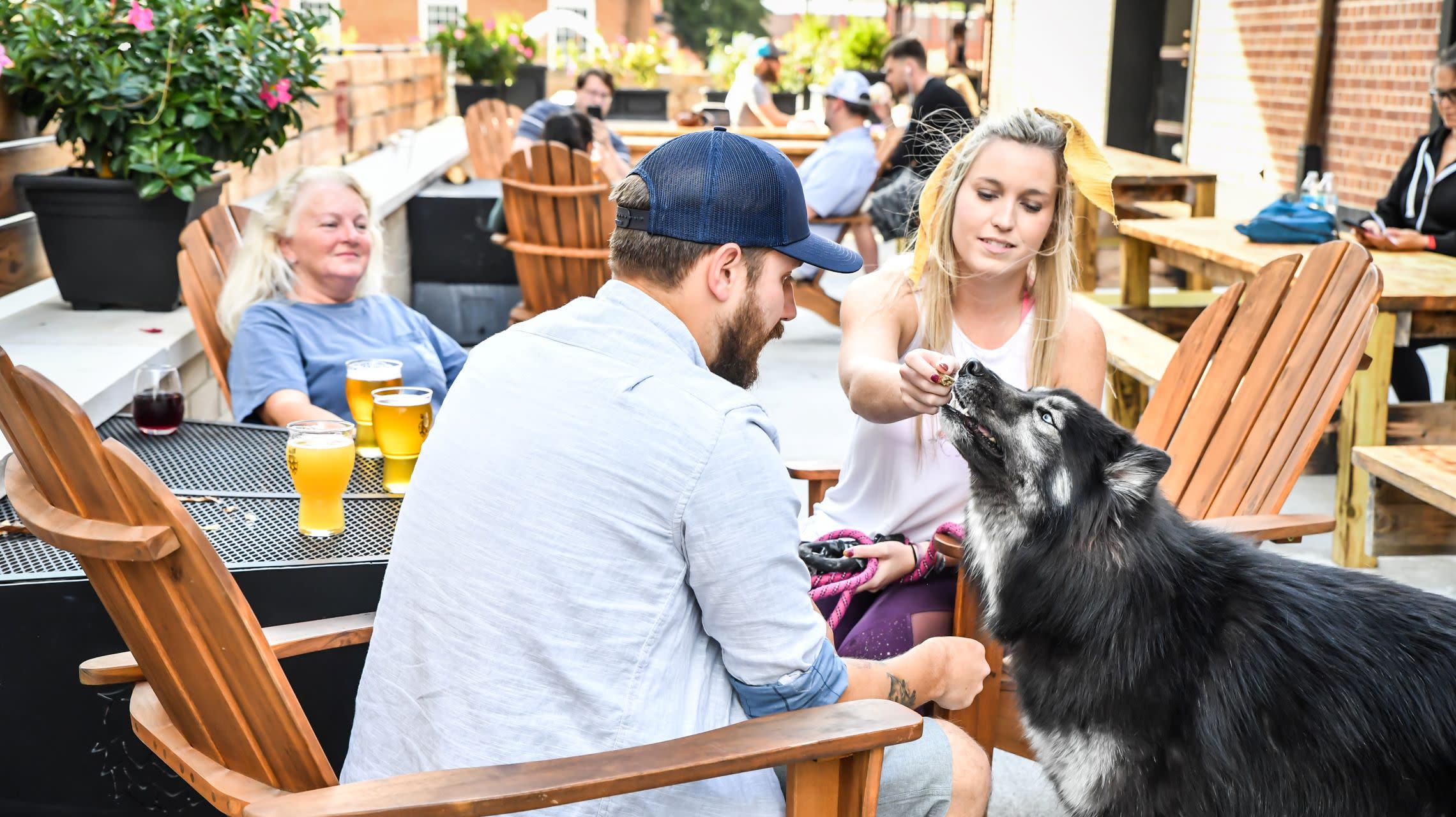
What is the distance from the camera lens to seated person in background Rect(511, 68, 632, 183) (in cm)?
707

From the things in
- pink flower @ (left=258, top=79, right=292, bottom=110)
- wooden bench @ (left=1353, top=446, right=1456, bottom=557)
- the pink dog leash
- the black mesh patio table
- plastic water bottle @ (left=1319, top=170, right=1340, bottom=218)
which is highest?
pink flower @ (left=258, top=79, right=292, bottom=110)

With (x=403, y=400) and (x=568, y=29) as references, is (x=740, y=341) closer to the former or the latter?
(x=403, y=400)

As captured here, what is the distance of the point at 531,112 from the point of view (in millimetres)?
8312

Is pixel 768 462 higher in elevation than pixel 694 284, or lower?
lower

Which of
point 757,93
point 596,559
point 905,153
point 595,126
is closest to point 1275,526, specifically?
point 596,559

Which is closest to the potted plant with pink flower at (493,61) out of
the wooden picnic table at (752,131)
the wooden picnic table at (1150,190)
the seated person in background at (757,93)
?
the seated person in background at (757,93)

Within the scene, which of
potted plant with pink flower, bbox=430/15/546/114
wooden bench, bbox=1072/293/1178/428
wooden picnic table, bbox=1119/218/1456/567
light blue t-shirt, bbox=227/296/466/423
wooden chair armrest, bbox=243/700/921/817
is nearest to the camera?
wooden chair armrest, bbox=243/700/921/817

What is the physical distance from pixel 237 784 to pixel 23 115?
10.0 feet

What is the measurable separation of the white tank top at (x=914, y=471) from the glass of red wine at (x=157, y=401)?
136cm

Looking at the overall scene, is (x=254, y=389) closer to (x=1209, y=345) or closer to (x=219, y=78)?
(x=219, y=78)

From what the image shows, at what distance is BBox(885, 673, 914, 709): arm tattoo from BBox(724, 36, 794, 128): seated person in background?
9696 mm

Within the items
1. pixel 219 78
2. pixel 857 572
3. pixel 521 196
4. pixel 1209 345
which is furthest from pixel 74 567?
pixel 521 196

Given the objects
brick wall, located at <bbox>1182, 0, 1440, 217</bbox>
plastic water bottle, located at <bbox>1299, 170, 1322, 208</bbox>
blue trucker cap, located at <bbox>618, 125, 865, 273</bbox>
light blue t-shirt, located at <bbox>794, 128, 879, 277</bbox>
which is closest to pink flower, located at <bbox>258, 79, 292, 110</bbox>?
blue trucker cap, located at <bbox>618, 125, 865, 273</bbox>

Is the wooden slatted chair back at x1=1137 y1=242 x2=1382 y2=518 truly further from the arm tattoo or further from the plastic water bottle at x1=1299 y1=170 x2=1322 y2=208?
the plastic water bottle at x1=1299 y1=170 x2=1322 y2=208
